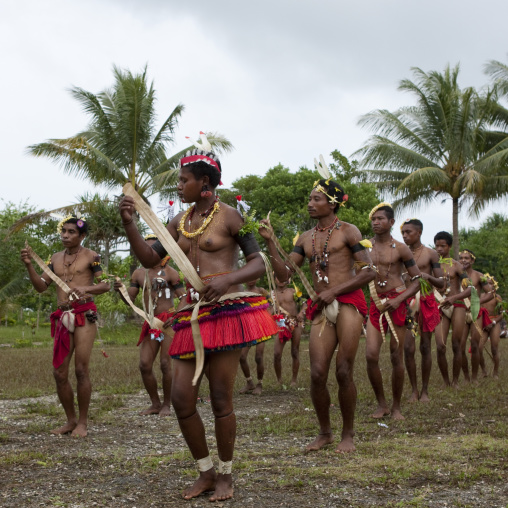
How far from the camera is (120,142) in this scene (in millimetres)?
24797

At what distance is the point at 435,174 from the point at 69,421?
23889 millimetres

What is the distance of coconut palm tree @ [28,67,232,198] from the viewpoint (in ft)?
79.0

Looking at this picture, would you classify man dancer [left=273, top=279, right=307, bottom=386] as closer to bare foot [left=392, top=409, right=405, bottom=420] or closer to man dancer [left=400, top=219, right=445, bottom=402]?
man dancer [left=400, top=219, right=445, bottom=402]

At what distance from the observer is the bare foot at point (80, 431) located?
6.61 meters

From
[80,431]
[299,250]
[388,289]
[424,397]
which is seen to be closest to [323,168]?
[299,250]

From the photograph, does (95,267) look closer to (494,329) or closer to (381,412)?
(381,412)

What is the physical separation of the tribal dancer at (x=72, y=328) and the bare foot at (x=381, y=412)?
3.11m

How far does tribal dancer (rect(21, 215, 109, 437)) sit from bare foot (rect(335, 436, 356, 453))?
8.47ft

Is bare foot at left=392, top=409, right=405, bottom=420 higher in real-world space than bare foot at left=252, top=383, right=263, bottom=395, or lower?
lower

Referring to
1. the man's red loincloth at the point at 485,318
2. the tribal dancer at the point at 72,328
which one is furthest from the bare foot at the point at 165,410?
the man's red loincloth at the point at 485,318

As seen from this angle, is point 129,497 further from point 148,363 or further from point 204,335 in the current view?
point 148,363

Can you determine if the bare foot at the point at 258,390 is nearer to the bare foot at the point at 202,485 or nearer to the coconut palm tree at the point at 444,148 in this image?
the bare foot at the point at 202,485

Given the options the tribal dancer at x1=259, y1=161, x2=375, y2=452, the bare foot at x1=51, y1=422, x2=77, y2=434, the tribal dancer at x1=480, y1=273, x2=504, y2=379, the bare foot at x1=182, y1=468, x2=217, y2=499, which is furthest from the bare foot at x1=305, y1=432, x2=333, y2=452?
the tribal dancer at x1=480, y1=273, x2=504, y2=379

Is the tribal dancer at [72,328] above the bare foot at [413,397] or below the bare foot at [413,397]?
above
